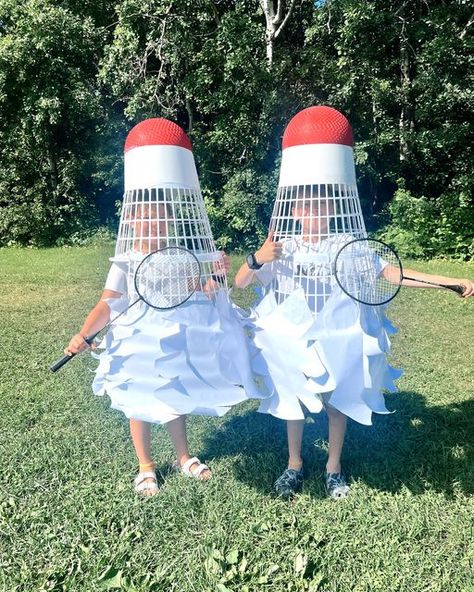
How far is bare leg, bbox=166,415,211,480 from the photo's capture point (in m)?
2.85

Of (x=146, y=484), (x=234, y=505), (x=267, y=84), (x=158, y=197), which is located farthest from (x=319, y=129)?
(x=267, y=84)

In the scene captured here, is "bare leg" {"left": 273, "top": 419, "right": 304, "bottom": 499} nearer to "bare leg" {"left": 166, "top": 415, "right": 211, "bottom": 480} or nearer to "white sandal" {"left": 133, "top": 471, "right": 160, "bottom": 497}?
"bare leg" {"left": 166, "top": 415, "right": 211, "bottom": 480}

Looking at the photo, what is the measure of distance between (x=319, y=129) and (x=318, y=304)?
82cm

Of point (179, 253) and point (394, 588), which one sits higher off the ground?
point (179, 253)

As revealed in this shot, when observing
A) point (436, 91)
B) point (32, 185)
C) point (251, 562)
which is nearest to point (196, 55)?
point (436, 91)

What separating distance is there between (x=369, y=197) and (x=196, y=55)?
523 centimetres

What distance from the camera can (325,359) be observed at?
251cm

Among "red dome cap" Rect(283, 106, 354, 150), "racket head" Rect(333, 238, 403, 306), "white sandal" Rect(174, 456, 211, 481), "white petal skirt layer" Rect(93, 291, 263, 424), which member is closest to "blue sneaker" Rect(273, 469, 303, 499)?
"white sandal" Rect(174, 456, 211, 481)

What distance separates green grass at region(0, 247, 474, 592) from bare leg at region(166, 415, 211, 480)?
0.33 ft

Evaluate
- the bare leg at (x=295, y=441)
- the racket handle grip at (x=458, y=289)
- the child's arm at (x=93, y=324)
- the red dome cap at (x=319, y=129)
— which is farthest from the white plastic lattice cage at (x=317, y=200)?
the child's arm at (x=93, y=324)

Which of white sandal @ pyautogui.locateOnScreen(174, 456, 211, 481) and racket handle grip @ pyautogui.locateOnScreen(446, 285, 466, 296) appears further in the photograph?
white sandal @ pyautogui.locateOnScreen(174, 456, 211, 481)

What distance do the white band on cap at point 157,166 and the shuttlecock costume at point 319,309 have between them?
1.63 ft

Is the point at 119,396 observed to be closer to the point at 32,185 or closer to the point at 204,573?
the point at 204,573

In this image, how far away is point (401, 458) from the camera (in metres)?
3.11
